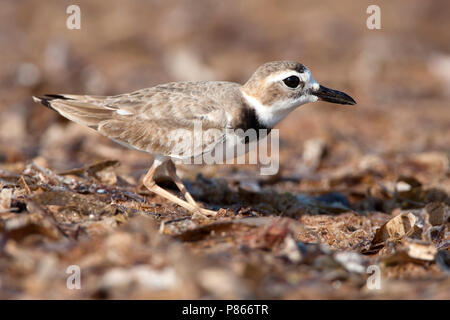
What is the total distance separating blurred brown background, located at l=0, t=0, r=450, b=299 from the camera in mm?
3391

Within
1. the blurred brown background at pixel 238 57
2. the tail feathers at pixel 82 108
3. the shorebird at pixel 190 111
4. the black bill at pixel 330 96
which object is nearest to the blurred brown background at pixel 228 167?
the blurred brown background at pixel 238 57

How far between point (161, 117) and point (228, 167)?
2896mm

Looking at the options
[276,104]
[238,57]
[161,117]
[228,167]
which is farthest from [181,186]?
[238,57]

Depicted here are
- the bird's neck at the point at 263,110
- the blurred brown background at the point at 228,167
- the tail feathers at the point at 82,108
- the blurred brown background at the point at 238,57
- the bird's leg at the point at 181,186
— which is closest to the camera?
the blurred brown background at the point at 228,167

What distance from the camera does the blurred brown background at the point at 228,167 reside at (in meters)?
3.39

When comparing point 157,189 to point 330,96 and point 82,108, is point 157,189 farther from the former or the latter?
point 330,96

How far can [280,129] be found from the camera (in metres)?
10.3

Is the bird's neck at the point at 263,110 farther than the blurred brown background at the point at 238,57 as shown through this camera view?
No

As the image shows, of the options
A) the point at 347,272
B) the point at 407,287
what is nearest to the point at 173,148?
the point at 347,272

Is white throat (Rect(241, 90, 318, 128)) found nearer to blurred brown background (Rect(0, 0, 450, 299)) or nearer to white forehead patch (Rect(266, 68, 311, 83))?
white forehead patch (Rect(266, 68, 311, 83))

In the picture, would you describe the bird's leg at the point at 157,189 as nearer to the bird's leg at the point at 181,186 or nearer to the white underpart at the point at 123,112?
the bird's leg at the point at 181,186

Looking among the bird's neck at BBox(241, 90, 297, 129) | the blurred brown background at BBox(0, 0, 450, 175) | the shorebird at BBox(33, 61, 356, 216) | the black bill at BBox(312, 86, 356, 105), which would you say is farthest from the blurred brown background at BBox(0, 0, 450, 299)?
the black bill at BBox(312, 86, 356, 105)
